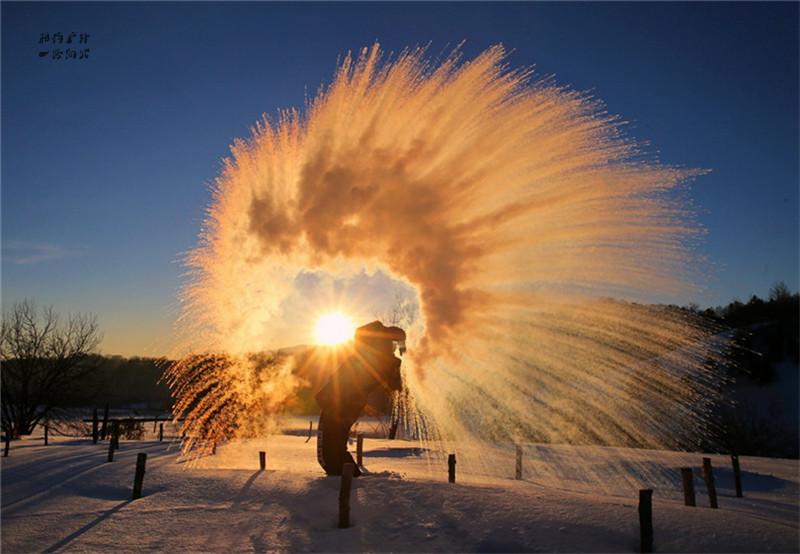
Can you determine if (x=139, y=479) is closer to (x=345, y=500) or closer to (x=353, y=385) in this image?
(x=345, y=500)

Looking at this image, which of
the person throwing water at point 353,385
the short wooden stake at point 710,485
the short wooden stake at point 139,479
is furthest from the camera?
the person throwing water at point 353,385

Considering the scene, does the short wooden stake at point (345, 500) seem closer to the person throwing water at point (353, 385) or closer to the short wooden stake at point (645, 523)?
the person throwing water at point (353, 385)

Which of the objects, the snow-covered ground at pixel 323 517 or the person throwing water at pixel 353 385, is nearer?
the snow-covered ground at pixel 323 517

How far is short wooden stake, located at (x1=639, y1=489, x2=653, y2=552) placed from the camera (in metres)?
9.77

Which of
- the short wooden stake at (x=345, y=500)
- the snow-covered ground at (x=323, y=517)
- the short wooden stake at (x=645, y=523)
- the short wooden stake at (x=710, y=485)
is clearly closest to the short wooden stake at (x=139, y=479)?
the snow-covered ground at (x=323, y=517)

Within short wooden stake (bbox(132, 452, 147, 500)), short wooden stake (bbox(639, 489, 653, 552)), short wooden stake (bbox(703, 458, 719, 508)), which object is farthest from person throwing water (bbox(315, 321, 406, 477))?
short wooden stake (bbox(703, 458, 719, 508))

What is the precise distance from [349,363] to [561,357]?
1808 inches

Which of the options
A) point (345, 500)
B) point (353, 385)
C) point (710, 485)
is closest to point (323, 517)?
point (345, 500)

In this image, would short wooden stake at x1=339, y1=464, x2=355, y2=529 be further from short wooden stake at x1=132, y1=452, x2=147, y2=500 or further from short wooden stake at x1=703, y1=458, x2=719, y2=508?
short wooden stake at x1=703, y1=458, x2=719, y2=508

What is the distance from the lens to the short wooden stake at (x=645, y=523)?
32.1 ft

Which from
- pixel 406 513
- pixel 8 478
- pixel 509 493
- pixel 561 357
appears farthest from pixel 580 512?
pixel 561 357

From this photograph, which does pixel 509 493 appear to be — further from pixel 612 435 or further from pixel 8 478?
pixel 612 435

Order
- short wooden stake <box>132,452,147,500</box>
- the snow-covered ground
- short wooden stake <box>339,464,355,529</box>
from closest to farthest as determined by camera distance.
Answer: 1. the snow-covered ground
2. short wooden stake <box>339,464,355,529</box>
3. short wooden stake <box>132,452,147,500</box>

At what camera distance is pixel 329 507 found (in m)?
12.8
